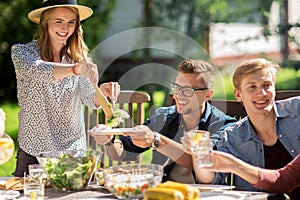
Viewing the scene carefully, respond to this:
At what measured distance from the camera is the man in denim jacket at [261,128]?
3016mm

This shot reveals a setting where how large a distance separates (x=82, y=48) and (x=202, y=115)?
0.94m

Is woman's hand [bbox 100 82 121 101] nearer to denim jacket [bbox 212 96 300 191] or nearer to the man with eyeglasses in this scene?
the man with eyeglasses

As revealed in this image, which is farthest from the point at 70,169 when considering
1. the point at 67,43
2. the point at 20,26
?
the point at 20,26

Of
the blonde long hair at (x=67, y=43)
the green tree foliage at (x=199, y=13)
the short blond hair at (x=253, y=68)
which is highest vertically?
the green tree foliage at (x=199, y=13)

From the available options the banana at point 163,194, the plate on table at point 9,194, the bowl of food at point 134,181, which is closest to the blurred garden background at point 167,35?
the plate on table at point 9,194

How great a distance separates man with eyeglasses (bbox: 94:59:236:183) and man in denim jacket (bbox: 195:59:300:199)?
0.21 meters

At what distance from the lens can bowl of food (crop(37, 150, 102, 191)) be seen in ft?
9.53

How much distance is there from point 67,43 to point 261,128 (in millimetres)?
1408

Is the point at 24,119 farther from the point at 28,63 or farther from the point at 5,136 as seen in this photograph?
the point at 5,136

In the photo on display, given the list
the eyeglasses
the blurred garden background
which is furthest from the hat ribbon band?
the blurred garden background

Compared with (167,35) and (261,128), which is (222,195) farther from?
(167,35)

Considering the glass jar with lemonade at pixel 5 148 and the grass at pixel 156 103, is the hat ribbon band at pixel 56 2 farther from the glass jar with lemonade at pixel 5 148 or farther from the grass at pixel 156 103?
the grass at pixel 156 103

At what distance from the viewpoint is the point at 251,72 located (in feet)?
9.89

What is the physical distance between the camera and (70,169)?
9.63 feet
